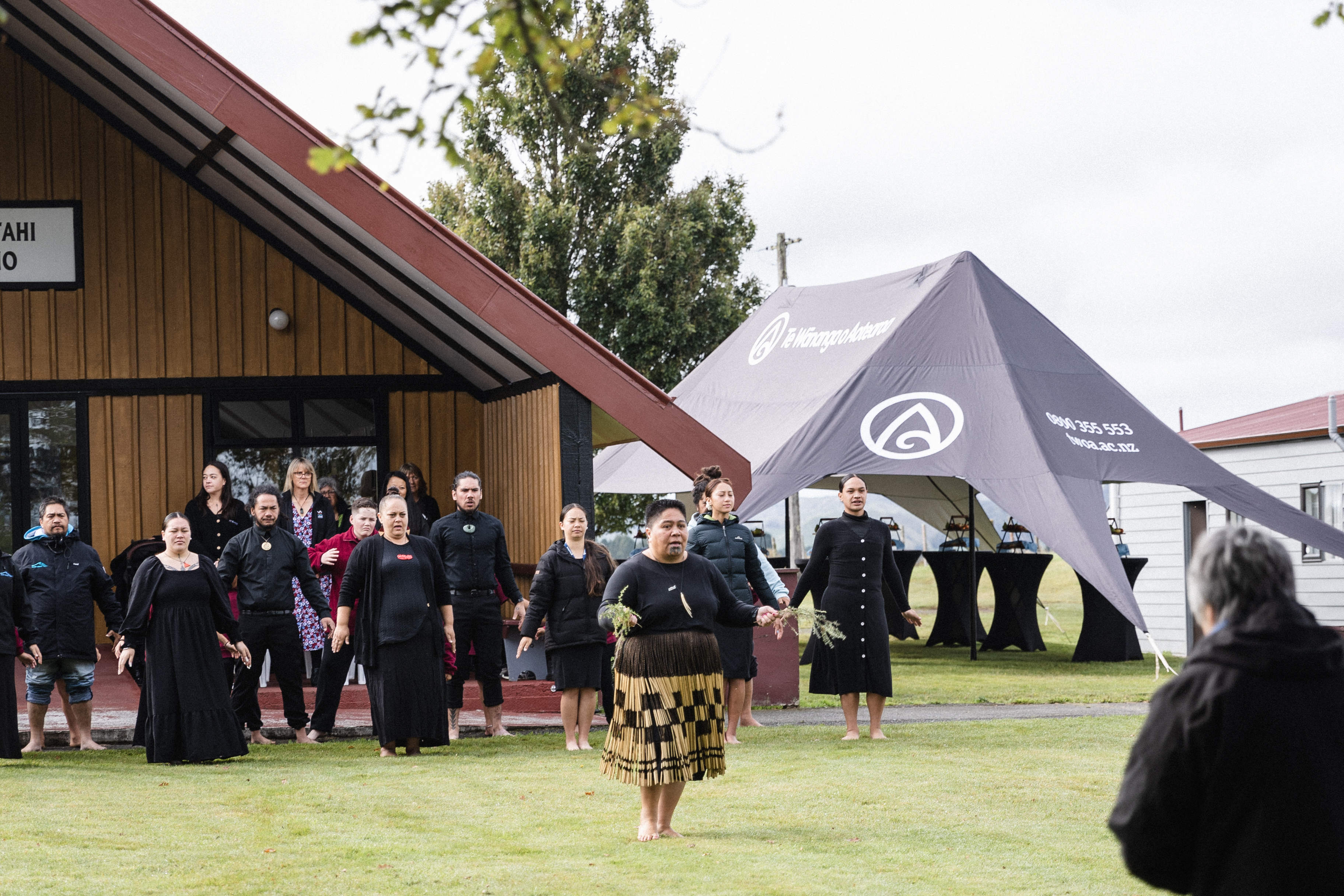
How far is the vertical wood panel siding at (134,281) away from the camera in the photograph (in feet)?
44.7

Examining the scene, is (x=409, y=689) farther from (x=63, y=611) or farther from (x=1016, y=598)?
(x=1016, y=598)

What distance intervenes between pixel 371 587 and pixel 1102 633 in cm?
1164

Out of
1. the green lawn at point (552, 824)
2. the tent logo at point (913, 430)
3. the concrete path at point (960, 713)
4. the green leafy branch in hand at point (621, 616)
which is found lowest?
the concrete path at point (960, 713)

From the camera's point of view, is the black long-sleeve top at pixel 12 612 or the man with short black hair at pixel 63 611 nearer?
the black long-sleeve top at pixel 12 612

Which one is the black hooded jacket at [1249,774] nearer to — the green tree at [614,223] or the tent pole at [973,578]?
the tent pole at [973,578]

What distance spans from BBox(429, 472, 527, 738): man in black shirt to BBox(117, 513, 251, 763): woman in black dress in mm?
1589

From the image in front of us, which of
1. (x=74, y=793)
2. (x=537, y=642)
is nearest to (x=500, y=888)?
(x=74, y=793)

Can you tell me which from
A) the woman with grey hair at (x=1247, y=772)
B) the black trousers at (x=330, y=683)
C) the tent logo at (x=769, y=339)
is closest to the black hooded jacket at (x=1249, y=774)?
the woman with grey hair at (x=1247, y=772)

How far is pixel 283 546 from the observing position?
1032 centimetres

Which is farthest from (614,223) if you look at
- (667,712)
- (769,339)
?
(667,712)

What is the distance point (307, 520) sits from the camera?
1161 cm

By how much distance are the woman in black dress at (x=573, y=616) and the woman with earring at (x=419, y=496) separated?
7.86 ft

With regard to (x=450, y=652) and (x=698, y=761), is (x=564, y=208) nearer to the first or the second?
(x=450, y=652)

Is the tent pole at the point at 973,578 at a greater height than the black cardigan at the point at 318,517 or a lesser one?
lesser
